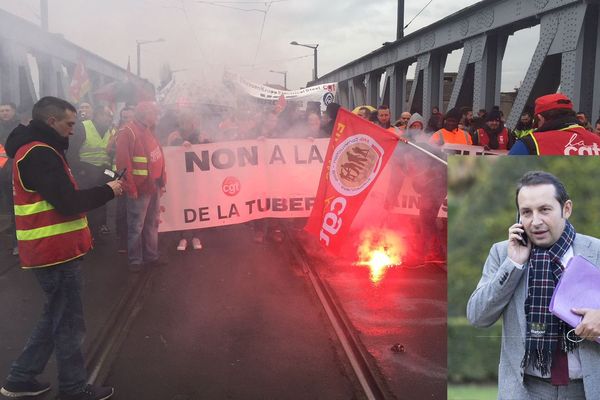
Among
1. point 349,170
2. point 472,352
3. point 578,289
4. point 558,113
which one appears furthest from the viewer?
point 349,170

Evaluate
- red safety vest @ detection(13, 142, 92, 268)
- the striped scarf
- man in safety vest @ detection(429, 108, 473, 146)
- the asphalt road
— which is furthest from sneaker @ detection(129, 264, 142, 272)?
the striped scarf

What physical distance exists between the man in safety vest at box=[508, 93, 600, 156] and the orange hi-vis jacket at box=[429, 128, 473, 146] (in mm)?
3595

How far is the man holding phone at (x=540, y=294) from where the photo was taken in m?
1.61

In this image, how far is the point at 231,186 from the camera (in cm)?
664

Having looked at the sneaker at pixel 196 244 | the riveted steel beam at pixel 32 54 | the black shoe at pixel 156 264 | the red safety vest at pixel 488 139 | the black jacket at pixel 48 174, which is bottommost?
the black shoe at pixel 156 264

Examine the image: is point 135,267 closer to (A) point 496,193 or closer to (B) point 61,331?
(B) point 61,331

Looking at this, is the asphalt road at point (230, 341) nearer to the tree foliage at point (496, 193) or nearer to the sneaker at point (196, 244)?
the sneaker at point (196, 244)

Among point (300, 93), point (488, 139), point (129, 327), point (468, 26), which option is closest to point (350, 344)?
point (129, 327)

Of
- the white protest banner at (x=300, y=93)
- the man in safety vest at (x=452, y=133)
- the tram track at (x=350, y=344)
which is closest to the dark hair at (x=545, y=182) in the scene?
the tram track at (x=350, y=344)

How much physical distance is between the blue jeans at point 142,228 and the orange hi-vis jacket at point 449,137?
10.8 feet

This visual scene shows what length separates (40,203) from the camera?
3020mm

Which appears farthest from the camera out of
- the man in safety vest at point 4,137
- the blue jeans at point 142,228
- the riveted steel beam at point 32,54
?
→ the man in safety vest at point 4,137

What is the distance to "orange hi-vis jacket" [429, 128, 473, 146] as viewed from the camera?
21.4 feet

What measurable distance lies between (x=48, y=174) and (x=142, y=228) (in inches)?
129
